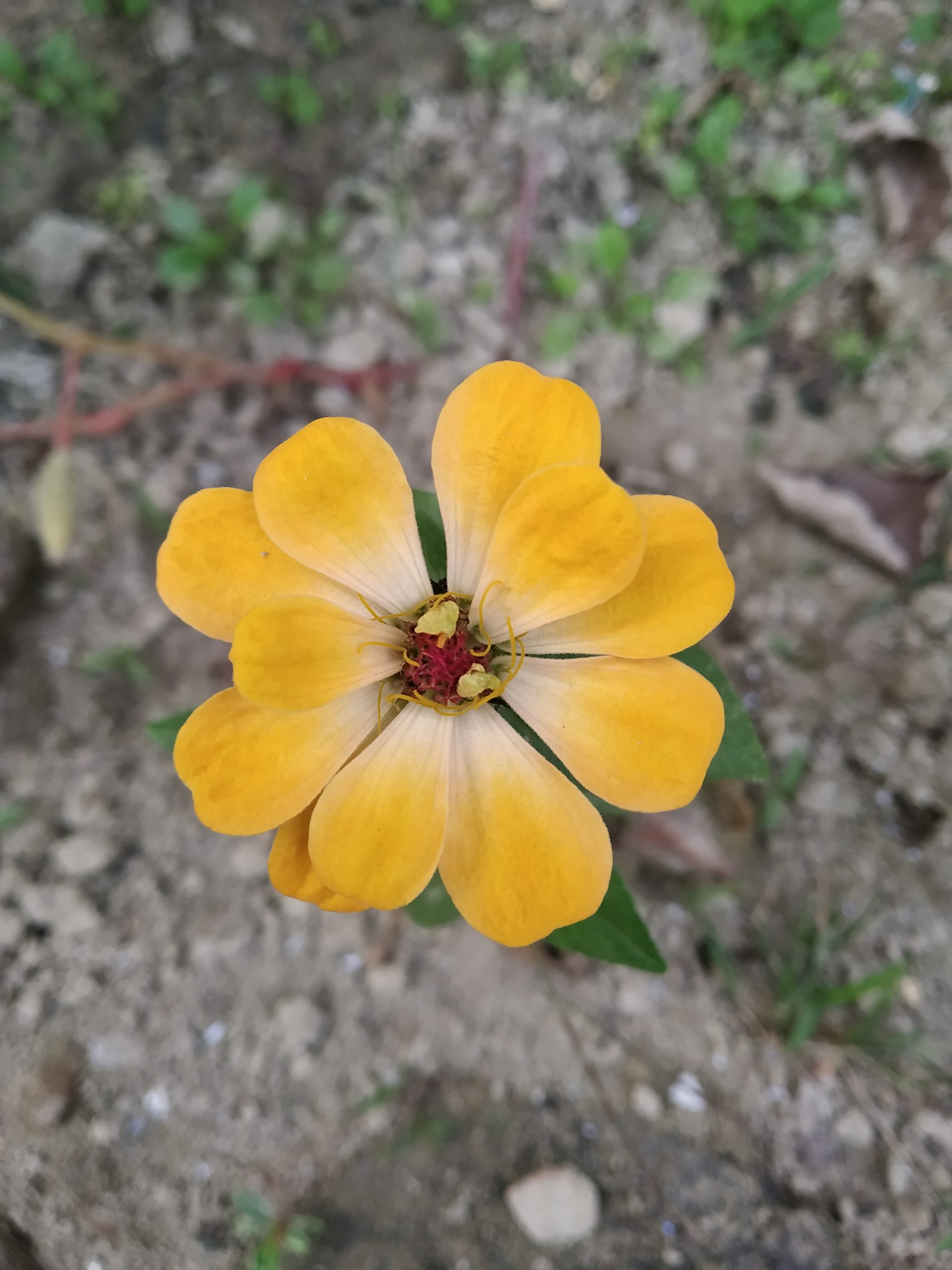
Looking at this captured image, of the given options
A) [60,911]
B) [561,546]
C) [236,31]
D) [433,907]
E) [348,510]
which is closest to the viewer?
[561,546]

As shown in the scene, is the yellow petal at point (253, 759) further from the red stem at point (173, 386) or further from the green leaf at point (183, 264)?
the green leaf at point (183, 264)

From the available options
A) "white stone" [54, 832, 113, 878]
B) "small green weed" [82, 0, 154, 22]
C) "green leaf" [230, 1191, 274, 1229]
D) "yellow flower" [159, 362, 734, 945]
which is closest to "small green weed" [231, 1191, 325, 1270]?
"green leaf" [230, 1191, 274, 1229]

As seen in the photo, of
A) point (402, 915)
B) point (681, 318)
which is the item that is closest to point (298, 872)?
point (402, 915)

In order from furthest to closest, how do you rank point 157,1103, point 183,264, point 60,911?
point 183,264 < point 60,911 < point 157,1103

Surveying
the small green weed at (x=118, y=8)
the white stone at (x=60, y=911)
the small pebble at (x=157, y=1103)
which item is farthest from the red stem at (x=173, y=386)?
the small pebble at (x=157, y=1103)

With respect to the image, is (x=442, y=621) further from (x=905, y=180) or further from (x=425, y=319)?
(x=905, y=180)

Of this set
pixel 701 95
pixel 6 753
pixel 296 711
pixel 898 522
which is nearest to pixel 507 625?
pixel 296 711
